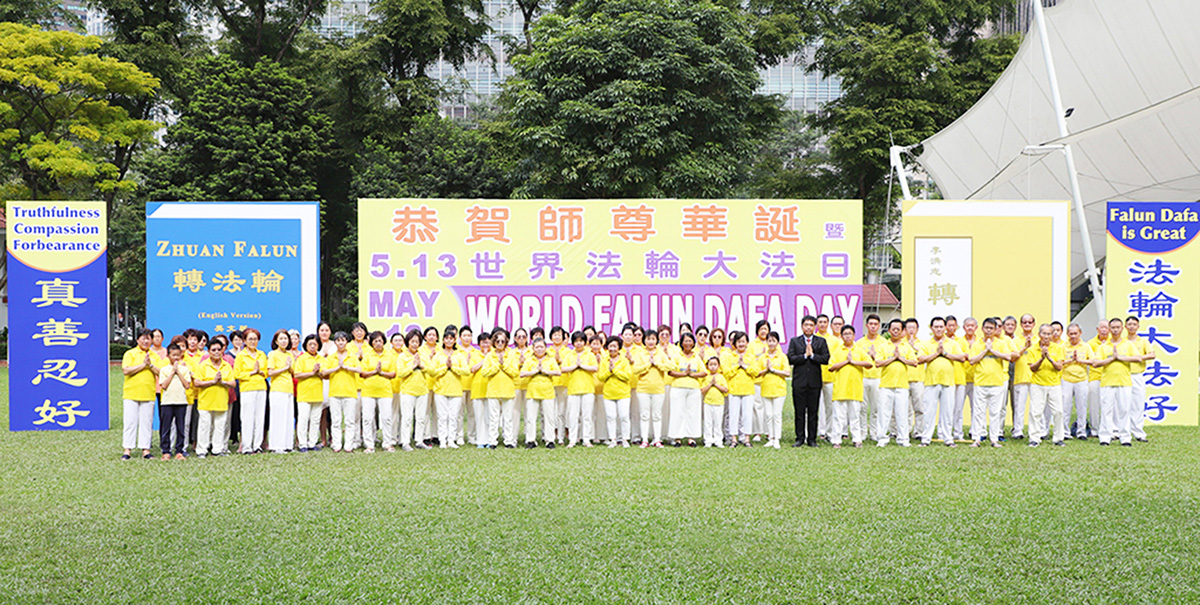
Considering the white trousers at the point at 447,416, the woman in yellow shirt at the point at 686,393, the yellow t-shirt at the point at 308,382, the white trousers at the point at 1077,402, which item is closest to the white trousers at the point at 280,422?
the yellow t-shirt at the point at 308,382

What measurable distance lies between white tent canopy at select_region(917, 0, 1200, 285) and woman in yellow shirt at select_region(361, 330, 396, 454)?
771 cm

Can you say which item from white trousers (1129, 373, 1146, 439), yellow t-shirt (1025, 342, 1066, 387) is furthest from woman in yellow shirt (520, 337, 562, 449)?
white trousers (1129, 373, 1146, 439)

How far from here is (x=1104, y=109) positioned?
14000mm

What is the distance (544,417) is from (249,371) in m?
2.48

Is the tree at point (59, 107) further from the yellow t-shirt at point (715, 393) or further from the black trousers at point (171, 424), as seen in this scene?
the yellow t-shirt at point (715, 393)

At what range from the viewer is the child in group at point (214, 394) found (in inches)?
302

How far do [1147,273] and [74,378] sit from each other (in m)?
10.6

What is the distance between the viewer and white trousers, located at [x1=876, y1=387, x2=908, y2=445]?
8242mm

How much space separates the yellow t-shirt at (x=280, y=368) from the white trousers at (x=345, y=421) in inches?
14.6

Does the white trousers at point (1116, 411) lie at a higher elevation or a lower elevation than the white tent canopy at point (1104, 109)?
lower

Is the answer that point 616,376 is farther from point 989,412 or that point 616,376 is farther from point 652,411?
point 989,412

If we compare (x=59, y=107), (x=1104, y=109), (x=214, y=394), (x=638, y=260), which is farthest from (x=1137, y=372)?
(x=59, y=107)

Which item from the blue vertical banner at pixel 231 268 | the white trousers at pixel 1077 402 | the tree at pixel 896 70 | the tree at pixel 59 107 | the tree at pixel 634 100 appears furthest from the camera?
the tree at pixel 896 70

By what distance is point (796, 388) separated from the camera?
326 inches
